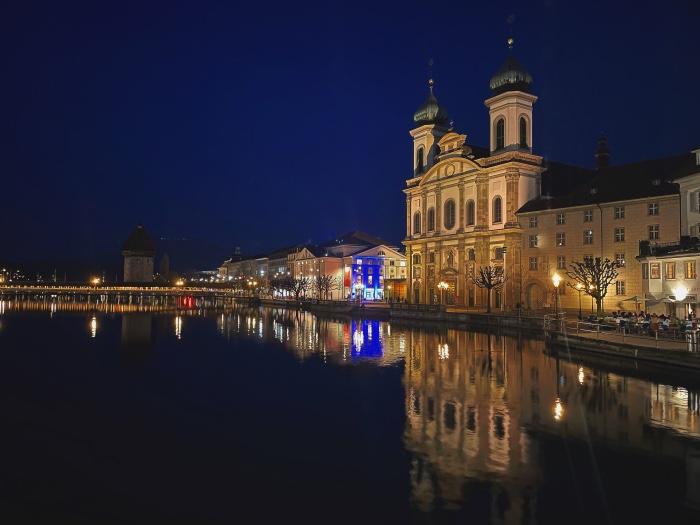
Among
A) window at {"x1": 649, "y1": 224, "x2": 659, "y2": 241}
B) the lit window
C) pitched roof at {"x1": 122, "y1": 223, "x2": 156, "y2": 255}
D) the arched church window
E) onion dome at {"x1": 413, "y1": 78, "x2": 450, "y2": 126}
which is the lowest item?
the lit window

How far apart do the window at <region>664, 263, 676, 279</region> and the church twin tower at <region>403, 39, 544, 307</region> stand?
25.1 metres

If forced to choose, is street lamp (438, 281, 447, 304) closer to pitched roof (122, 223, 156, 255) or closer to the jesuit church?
the jesuit church

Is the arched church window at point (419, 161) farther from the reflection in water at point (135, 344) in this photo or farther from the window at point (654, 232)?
the reflection in water at point (135, 344)

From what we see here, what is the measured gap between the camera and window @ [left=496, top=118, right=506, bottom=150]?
64.6 metres

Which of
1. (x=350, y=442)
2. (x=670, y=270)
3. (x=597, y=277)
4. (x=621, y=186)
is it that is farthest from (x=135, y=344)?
(x=621, y=186)

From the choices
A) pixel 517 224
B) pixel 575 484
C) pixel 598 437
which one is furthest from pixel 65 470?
pixel 517 224

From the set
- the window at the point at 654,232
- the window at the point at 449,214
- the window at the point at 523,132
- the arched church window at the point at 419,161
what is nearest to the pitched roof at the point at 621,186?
the window at the point at 654,232

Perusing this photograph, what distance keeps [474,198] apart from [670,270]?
3313 cm

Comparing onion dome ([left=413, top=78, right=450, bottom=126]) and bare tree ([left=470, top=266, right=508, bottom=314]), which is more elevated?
onion dome ([left=413, top=78, right=450, bottom=126])

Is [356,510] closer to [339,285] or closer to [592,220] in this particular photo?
[592,220]

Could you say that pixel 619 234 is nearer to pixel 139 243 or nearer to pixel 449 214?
pixel 449 214

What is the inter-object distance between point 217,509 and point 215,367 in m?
17.8

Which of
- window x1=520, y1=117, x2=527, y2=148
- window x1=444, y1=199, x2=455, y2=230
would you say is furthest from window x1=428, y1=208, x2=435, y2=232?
window x1=520, y1=117, x2=527, y2=148

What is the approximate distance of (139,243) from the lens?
550ft
